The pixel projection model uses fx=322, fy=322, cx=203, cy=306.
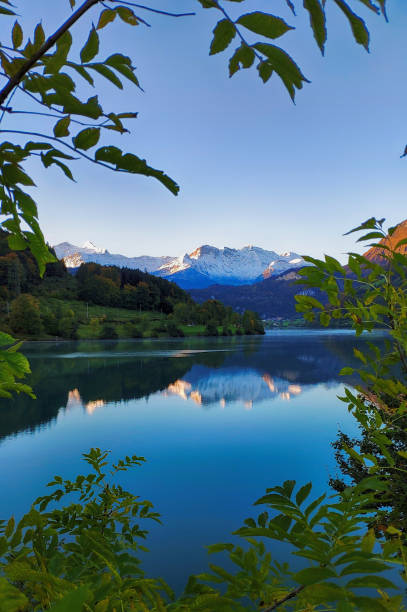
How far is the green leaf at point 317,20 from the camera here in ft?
1.87

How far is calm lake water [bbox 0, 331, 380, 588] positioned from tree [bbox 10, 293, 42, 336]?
4841cm

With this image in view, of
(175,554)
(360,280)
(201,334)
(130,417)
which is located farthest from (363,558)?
(201,334)

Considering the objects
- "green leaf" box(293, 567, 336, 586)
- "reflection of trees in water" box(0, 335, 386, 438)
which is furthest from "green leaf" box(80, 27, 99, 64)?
"reflection of trees in water" box(0, 335, 386, 438)

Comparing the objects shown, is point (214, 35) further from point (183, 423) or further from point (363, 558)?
point (183, 423)

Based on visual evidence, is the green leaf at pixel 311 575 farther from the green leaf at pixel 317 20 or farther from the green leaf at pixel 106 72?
the green leaf at pixel 106 72

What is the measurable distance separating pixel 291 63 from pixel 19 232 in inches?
39.5

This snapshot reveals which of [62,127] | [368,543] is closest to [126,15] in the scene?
[62,127]

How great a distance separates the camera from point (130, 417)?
74.1ft

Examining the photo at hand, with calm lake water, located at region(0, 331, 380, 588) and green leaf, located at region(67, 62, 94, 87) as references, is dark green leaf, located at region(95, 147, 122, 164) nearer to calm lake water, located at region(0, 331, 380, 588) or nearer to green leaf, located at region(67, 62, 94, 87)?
green leaf, located at region(67, 62, 94, 87)

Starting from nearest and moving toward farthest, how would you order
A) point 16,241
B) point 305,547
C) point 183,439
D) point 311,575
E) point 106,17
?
point 311,575
point 106,17
point 16,241
point 305,547
point 183,439

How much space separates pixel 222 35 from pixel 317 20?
20 centimetres

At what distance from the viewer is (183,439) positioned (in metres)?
18.4

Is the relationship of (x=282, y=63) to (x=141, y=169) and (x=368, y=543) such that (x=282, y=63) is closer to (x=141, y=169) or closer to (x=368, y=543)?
(x=141, y=169)

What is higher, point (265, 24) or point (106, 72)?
point (106, 72)
